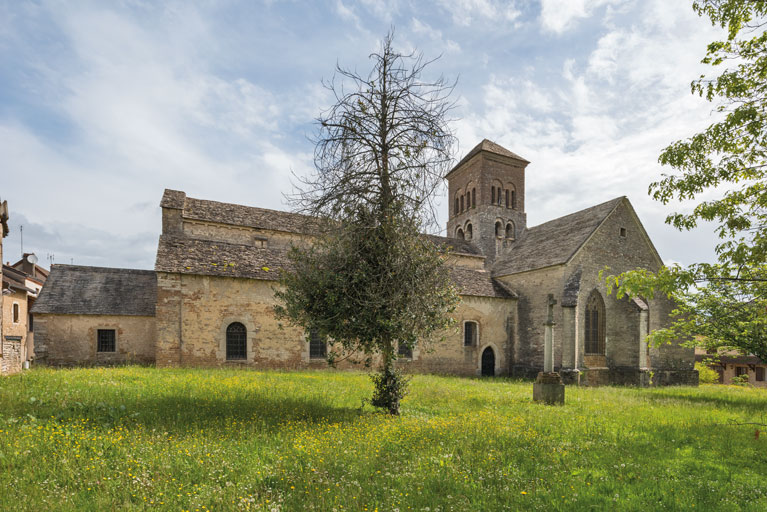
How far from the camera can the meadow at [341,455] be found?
4.81 meters

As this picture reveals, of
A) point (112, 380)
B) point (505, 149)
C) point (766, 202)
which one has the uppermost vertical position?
point (505, 149)

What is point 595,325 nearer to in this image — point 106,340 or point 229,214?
point 229,214

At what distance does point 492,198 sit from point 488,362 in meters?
13.7

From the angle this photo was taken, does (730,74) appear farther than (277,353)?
No

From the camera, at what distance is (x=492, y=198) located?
31.1m

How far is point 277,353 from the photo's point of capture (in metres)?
18.5

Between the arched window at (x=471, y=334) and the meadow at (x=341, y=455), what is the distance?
40.0 feet

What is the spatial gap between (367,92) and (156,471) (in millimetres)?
8917

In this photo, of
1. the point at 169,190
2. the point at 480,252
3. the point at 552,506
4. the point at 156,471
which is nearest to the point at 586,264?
the point at 480,252

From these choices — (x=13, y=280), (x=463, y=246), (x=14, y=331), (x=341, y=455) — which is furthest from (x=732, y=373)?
(x=13, y=280)

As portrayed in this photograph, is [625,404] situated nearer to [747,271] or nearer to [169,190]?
[747,271]

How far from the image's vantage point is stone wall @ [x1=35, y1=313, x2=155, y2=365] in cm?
1833

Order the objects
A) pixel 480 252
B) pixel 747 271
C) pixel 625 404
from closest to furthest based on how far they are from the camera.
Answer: pixel 747 271, pixel 625 404, pixel 480 252

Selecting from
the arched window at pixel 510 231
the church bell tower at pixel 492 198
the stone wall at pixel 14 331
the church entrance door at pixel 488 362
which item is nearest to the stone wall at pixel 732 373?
the arched window at pixel 510 231
